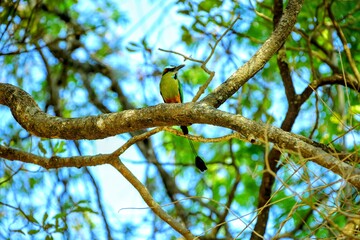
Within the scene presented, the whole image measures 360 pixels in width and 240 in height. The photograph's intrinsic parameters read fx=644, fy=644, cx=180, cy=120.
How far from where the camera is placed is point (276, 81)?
7.33 metres

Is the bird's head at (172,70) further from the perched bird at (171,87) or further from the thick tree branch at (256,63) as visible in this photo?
the thick tree branch at (256,63)

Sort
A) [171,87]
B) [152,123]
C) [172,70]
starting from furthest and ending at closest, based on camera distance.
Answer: [172,70] → [171,87] → [152,123]

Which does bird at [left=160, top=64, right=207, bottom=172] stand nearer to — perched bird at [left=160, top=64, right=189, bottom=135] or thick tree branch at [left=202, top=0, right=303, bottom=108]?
perched bird at [left=160, top=64, right=189, bottom=135]

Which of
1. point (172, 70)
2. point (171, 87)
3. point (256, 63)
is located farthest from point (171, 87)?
Answer: point (256, 63)

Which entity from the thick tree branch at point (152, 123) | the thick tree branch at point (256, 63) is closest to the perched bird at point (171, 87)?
the thick tree branch at point (152, 123)

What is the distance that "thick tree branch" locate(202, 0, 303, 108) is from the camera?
335 centimetres

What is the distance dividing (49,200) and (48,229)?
1.13 m

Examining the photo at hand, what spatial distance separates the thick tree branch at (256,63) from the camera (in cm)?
335

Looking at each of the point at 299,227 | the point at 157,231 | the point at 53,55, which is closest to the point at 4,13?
the point at 53,55

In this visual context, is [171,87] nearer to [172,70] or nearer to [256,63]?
[172,70]

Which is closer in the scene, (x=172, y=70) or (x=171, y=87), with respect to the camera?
(x=171, y=87)

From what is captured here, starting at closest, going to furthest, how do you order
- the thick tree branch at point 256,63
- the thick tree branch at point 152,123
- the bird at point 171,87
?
the thick tree branch at point 152,123 < the thick tree branch at point 256,63 < the bird at point 171,87

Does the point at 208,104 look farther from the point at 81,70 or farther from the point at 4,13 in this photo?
the point at 81,70

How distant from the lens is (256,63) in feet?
11.5
